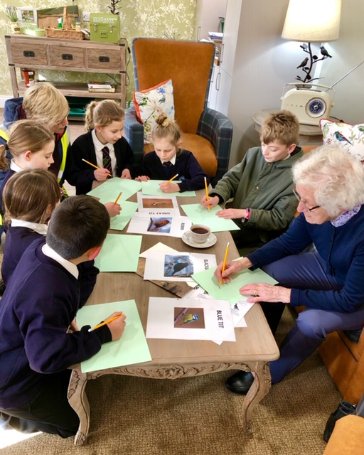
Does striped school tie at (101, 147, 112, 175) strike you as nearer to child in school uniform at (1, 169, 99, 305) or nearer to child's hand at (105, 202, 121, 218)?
child's hand at (105, 202, 121, 218)

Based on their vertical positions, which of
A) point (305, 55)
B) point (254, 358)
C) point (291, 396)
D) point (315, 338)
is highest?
point (305, 55)

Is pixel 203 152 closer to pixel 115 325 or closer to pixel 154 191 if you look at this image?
pixel 154 191

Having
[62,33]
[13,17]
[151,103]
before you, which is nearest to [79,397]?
[151,103]

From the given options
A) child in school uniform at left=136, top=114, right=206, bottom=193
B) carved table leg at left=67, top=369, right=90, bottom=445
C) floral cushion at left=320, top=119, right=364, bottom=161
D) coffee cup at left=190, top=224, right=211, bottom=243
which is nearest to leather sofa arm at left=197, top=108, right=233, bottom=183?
child in school uniform at left=136, top=114, right=206, bottom=193

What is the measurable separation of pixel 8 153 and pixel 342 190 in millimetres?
1353

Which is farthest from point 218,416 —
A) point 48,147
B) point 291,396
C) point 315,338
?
point 48,147

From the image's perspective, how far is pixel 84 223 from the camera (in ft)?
3.05

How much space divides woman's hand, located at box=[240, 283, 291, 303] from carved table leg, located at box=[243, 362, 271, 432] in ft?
0.67

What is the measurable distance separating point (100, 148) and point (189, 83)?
1220 millimetres

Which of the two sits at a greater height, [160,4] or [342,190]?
[160,4]

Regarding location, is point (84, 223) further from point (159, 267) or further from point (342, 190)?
point (342, 190)

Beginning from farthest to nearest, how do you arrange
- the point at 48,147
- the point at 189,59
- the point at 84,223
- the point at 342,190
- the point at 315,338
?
1. the point at 189,59
2. the point at 48,147
3. the point at 315,338
4. the point at 342,190
5. the point at 84,223

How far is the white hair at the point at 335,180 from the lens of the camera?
1215mm

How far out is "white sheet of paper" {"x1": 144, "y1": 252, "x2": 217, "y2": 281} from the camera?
125cm
